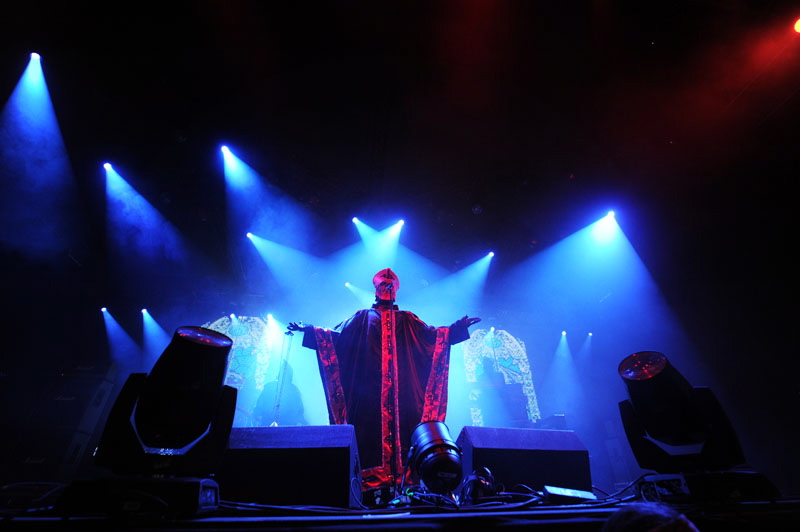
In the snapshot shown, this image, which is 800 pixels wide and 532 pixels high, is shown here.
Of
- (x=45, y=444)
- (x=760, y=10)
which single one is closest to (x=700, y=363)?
(x=760, y=10)

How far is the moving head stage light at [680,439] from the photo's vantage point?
5.64 feet

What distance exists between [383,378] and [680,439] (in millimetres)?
2515

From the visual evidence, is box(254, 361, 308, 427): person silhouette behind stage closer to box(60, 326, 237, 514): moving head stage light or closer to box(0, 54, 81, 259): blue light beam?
box(0, 54, 81, 259): blue light beam

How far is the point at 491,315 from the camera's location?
11.0 meters

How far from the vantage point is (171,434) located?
5.23ft

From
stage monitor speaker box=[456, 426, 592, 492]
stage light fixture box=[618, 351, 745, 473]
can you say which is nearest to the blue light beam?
stage monitor speaker box=[456, 426, 592, 492]

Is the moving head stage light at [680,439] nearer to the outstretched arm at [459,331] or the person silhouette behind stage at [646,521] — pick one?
the person silhouette behind stage at [646,521]

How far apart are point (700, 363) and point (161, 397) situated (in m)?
9.71

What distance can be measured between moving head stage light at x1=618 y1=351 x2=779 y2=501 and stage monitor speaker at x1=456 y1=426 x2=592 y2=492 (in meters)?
0.45

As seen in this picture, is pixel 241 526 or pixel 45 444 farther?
pixel 45 444

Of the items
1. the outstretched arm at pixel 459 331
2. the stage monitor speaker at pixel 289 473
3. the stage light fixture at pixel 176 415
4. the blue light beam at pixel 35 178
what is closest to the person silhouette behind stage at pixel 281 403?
the blue light beam at pixel 35 178

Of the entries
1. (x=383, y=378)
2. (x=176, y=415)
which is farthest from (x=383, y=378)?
(x=176, y=415)

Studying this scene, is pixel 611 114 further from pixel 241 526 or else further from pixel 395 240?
pixel 241 526

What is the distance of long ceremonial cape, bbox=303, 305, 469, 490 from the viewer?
131 inches
